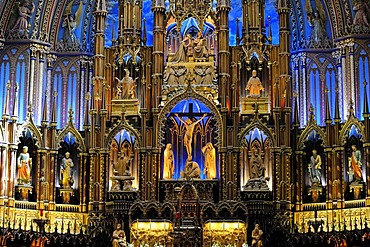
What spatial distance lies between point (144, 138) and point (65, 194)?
449 cm

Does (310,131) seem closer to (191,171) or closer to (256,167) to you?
(256,167)

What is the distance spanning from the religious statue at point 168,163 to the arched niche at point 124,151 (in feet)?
4.17

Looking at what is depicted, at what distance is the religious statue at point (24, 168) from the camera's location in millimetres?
37750

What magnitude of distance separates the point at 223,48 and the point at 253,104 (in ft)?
9.82

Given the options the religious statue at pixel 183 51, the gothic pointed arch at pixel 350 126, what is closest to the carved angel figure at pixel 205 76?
the religious statue at pixel 183 51

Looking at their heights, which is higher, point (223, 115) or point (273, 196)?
point (223, 115)

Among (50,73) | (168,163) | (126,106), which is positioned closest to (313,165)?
(168,163)

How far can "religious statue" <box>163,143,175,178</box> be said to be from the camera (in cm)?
3844

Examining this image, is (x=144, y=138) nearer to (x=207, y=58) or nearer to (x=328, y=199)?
(x=207, y=58)

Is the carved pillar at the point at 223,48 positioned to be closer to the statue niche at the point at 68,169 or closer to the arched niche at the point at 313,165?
the arched niche at the point at 313,165

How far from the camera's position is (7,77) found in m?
39.7

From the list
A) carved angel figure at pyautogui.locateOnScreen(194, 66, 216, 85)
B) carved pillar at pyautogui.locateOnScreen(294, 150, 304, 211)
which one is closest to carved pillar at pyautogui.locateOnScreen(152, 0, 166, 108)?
carved angel figure at pyautogui.locateOnScreen(194, 66, 216, 85)

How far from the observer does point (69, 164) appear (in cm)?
3925

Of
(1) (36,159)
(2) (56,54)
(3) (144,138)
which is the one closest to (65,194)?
(1) (36,159)
